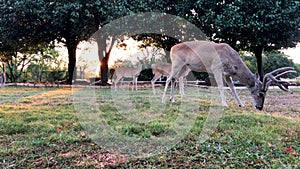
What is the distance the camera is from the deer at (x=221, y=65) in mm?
5062

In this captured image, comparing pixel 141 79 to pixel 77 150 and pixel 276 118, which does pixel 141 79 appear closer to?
pixel 276 118

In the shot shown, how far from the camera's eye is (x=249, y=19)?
447 inches

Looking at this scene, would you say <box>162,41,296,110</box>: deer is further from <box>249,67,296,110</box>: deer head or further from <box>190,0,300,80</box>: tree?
<box>190,0,300,80</box>: tree

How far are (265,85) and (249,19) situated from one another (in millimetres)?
7421

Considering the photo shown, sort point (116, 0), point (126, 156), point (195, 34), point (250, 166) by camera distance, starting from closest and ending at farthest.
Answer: point (250, 166)
point (126, 156)
point (116, 0)
point (195, 34)

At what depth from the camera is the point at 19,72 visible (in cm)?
2266

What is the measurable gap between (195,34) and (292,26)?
177 inches

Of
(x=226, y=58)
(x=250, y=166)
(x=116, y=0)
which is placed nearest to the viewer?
(x=250, y=166)

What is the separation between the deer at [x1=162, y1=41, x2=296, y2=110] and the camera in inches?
199

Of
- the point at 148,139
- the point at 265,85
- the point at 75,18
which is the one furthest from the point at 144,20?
the point at 148,139

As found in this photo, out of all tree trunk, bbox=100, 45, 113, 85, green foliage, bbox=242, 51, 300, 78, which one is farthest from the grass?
green foliage, bbox=242, 51, 300, 78

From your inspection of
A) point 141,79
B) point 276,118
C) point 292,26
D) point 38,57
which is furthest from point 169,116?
point 38,57

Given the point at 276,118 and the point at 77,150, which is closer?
the point at 77,150

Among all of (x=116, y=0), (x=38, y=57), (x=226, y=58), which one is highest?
(x=116, y=0)
